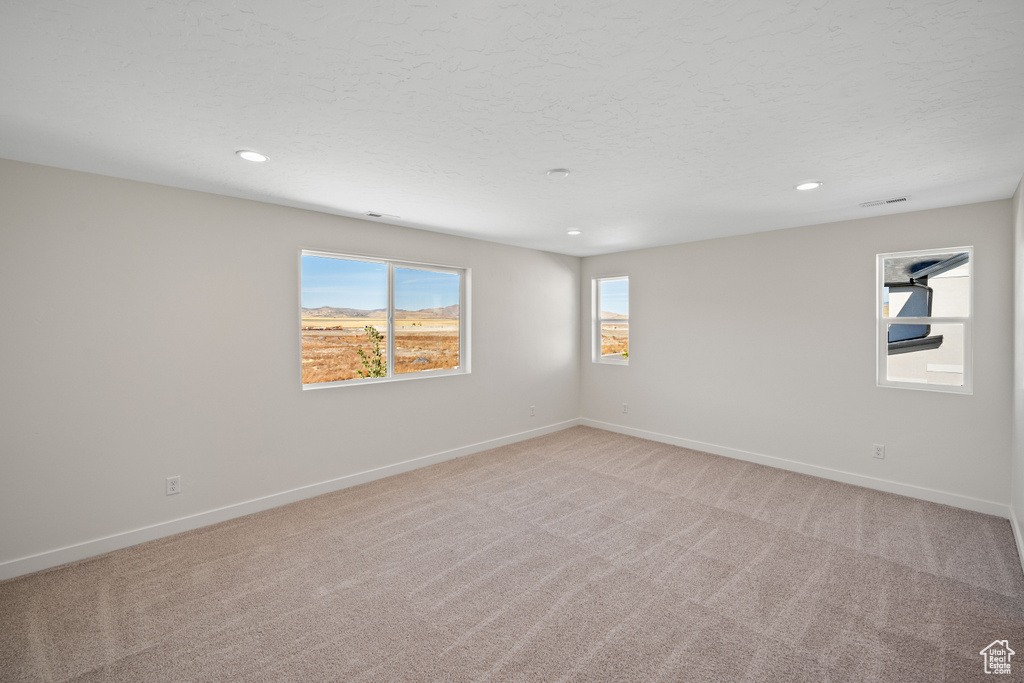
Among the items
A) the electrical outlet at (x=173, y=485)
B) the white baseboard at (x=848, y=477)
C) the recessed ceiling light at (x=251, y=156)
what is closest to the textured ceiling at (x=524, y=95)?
the recessed ceiling light at (x=251, y=156)

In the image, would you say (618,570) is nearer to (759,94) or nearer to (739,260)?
(759,94)

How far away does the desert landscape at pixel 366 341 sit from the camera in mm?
3789

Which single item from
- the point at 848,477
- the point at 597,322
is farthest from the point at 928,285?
the point at 597,322

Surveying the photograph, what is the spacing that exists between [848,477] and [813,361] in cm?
105

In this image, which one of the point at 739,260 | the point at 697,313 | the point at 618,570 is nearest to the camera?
the point at 618,570

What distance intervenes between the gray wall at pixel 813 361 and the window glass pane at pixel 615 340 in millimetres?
148

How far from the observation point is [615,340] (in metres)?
5.83

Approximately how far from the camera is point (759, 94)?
1.78 metres

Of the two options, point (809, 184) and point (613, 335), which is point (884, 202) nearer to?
point (809, 184)

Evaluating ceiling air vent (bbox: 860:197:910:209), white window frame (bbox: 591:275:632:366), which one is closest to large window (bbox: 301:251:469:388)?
white window frame (bbox: 591:275:632:366)

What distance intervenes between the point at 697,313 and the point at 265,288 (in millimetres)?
4233

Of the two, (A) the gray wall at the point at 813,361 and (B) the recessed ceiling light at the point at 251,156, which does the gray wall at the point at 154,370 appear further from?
(A) the gray wall at the point at 813,361

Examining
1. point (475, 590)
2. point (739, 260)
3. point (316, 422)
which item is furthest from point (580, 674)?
point (739, 260)

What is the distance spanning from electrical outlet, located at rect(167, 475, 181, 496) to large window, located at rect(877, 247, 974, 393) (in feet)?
18.1
